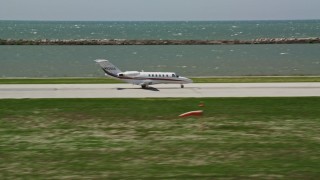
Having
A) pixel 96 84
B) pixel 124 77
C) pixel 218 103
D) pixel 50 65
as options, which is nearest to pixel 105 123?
pixel 218 103

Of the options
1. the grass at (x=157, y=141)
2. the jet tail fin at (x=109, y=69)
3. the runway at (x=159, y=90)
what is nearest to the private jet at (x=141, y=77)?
the jet tail fin at (x=109, y=69)

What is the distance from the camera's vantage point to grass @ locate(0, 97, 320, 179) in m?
16.6

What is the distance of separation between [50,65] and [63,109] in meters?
53.7

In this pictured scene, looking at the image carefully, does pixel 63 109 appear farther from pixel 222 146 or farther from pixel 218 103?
pixel 222 146

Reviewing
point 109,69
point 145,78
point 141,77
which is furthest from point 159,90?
point 109,69

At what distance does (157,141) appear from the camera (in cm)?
2092

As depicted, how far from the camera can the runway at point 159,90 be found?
121 feet

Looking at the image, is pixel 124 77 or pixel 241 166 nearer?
pixel 241 166

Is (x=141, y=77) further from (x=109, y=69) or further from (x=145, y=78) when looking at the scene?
(x=109, y=69)

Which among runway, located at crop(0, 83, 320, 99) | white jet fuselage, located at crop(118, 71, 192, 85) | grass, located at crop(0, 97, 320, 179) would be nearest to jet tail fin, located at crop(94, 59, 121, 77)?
white jet fuselage, located at crop(118, 71, 192, 85)

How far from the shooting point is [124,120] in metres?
26.0

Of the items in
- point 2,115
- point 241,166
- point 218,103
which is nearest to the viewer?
point 241,166

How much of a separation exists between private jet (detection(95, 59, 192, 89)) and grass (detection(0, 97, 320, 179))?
10.2 meters

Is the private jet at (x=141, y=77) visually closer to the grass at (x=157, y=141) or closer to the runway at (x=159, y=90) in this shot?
the runway at (x=159, y=90)
